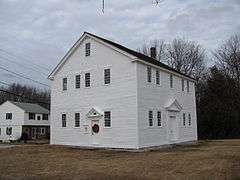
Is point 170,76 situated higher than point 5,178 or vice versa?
point 170,76

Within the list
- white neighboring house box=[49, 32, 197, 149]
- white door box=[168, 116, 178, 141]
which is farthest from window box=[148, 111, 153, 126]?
white door box=[168, 116, 178, 141]

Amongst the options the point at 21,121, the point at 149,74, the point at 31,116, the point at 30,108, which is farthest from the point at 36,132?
the point at 149,74

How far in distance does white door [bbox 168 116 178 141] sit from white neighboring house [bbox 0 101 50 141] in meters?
43.5

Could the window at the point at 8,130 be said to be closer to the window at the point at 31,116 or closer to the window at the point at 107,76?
the window at the point at 31,116

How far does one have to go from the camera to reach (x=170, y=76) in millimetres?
34000

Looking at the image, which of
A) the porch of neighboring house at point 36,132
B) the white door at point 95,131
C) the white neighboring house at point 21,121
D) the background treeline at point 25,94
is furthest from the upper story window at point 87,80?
the background treeline at point 25,94

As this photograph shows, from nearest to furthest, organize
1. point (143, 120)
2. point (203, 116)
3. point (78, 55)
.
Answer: point (143, 120)
point (78, 55)
point (203, 116)

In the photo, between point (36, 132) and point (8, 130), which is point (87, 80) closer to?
point (36, 132)

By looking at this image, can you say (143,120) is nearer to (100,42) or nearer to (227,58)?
(100,42)

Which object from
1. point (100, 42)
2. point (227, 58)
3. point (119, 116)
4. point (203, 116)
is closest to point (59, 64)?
point (100, 42)

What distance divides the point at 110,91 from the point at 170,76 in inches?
286

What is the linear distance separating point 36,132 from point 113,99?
159 ft

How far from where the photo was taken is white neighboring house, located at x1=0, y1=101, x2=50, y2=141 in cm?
7106

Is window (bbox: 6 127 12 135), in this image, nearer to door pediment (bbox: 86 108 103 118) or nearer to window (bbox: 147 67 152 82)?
door pediment (bbox: 86 108 103 118)
